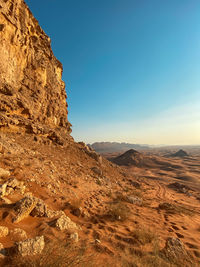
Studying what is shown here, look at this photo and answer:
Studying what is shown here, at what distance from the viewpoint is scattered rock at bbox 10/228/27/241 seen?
6.55 feet

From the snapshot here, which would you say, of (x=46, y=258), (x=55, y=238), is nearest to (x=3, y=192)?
(x=55, y=238)

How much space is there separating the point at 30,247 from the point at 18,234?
0.51 m

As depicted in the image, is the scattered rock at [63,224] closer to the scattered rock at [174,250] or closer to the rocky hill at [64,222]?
the rocky hill at [64,222]

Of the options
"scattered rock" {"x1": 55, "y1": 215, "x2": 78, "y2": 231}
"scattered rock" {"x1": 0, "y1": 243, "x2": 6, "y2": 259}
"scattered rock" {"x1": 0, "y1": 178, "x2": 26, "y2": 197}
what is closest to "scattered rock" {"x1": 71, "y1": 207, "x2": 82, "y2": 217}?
"scattered rock" {"x1": 55, "y1": 215, "x2": 78, "y2": 231}

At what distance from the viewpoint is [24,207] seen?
8.66ft

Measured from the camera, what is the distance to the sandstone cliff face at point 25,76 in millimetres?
9148

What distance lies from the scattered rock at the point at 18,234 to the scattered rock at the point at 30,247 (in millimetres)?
340

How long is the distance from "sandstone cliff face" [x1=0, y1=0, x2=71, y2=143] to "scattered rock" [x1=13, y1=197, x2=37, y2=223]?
684 cm

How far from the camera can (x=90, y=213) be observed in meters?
4.18

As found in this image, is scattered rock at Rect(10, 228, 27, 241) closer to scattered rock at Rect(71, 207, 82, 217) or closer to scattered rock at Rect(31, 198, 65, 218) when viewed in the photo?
scattered rock at Rect(31, 198, 65, 218)

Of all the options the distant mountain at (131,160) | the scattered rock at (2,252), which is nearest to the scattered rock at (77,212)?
the scattered rock at (2,252)

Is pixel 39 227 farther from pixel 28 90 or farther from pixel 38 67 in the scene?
pixel 38 67

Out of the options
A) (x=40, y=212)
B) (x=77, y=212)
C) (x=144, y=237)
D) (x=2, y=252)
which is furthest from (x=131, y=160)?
(x=2, y=252)

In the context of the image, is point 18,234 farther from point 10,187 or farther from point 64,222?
point 10,187
